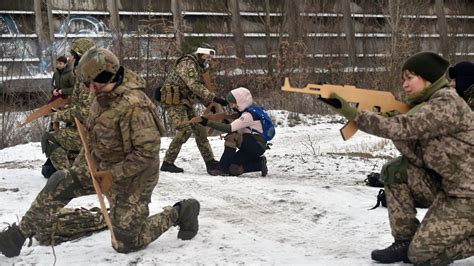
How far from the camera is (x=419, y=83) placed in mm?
3875

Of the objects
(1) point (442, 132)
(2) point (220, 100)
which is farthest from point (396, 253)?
(2) point (220, 100)

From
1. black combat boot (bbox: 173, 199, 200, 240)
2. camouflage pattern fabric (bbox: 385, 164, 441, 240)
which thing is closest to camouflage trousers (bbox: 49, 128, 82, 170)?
black combat boot (bbox: 173, 199, 200, 240)

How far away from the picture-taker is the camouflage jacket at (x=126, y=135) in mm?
4285

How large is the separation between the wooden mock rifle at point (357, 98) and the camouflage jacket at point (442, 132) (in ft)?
0.33

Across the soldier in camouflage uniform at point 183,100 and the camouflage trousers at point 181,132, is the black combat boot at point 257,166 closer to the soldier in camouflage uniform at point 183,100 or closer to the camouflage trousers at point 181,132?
the soldier in camouflage uniform at point 183,100

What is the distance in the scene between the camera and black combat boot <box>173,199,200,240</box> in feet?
15.9

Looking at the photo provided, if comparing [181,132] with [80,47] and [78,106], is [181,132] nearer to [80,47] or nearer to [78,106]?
[80,47]

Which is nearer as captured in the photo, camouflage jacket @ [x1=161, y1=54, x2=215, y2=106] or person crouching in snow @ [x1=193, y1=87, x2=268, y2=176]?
person crouching in snow @ [x1=193, y1=87, x2=268, y2=176]

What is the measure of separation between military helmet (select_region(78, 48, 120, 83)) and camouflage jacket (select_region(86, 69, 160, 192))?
0.13 meters

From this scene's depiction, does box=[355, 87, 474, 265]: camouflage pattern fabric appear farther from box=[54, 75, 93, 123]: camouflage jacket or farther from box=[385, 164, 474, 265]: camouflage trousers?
box=[54, 75, 93, 123]: camouflage jacket

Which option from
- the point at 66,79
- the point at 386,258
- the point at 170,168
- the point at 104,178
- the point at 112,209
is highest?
the point at 66,79

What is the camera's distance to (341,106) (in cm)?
369

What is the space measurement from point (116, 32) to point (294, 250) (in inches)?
527

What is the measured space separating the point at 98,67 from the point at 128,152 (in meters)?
0.62
